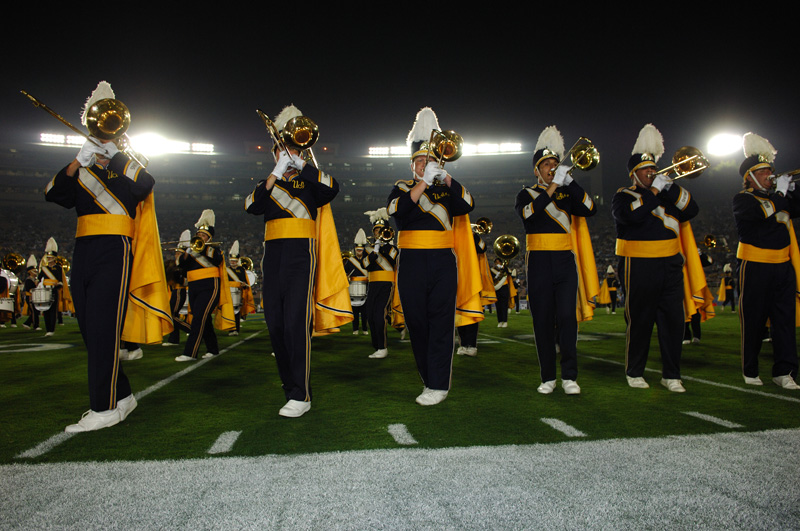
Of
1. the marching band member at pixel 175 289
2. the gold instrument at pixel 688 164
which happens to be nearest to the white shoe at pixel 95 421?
the gold instrument at pixel 688 164

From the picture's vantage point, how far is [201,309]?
7.35 meters

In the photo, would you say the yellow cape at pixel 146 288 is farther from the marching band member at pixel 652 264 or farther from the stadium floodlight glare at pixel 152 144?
the stadium floodlight glare at pixel 152 144

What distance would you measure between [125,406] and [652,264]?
442 centimetres

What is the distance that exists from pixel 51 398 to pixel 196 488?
311cm

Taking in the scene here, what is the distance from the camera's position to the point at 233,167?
1914 inches

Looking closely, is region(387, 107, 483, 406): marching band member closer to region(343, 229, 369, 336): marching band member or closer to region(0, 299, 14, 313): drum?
region(343, 229, 369, 336): marching band member

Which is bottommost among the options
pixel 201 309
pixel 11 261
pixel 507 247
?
pixel 201 309

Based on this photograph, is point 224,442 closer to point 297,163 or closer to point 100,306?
point 100,306

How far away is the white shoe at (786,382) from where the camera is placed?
4523 mm

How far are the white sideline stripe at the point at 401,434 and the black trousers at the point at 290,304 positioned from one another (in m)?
0.83

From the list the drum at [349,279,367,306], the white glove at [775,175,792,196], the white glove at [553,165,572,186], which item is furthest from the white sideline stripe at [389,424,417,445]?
the drum at [349,279,367,306]

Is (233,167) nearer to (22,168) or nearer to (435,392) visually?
(22,168)

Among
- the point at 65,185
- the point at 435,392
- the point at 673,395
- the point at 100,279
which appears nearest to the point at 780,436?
the point at 673,395

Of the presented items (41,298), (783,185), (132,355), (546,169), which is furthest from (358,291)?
(41,298)
